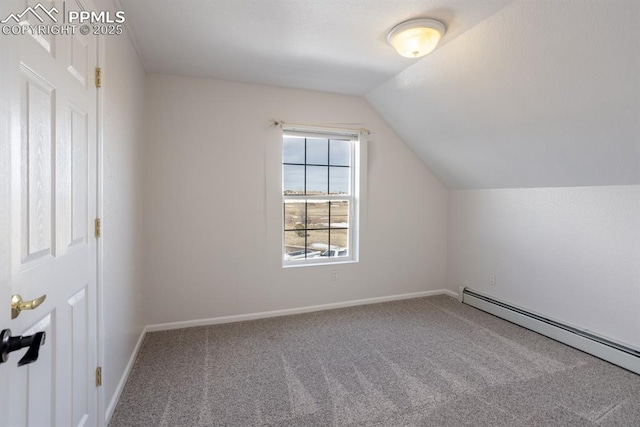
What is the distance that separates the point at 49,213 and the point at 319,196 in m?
2.60

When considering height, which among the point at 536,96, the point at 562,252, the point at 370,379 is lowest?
the point at 370,379

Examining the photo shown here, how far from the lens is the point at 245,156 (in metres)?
3.12

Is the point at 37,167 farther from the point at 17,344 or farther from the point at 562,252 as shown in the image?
the point at 562,252

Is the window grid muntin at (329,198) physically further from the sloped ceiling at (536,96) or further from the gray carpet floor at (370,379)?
the gray carpet floor at (370,379)

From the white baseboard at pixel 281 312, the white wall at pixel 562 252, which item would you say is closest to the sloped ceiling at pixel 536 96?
the white wall at pixel 562 252

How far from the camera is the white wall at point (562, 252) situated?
2.36m

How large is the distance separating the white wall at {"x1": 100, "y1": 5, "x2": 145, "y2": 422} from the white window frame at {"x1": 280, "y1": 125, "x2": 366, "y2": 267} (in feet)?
4.58

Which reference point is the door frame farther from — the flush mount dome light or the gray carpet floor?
the flush mount dome light

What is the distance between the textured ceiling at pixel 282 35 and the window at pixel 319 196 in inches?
28.2

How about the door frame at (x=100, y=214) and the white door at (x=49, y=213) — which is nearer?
the white door at (x=49, y=213)

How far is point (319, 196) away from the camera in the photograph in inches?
138
